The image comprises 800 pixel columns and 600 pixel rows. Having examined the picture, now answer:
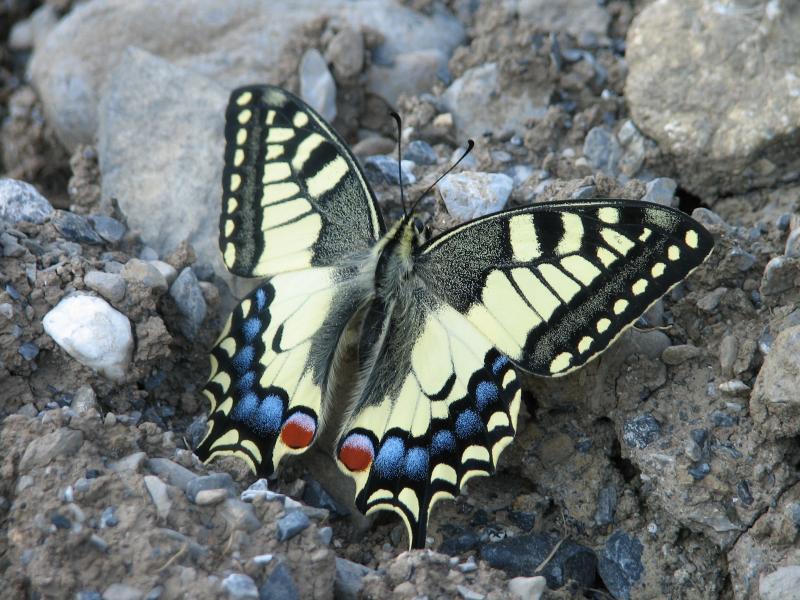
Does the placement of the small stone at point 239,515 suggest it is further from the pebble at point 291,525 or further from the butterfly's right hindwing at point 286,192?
the butterfly's right hindwing at point 286,192

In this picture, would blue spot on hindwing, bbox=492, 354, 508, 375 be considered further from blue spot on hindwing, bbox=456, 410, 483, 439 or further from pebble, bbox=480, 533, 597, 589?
pebble, bbox=480, 533, 597, 589

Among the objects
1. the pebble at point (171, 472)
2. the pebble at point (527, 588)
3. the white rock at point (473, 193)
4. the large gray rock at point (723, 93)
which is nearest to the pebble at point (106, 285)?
the pebble at point (171, 472)

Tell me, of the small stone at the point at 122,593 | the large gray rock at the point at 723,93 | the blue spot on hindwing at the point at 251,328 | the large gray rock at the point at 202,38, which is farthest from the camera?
the large gray rock at the point at 202,38

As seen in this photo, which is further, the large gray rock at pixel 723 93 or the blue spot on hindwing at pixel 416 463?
the large gray rock at pixel 723 93

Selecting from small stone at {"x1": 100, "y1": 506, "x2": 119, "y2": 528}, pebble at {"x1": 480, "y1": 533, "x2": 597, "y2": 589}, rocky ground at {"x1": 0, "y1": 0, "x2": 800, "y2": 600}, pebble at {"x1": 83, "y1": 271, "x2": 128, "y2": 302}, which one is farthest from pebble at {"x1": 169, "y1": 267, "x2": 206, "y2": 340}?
pebble at {"x1": 480, "y1": 533, "x2": 597, "y2": 589}

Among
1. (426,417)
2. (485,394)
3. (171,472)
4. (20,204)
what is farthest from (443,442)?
(20,204)

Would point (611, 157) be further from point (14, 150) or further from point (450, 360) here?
point (14, 150)
